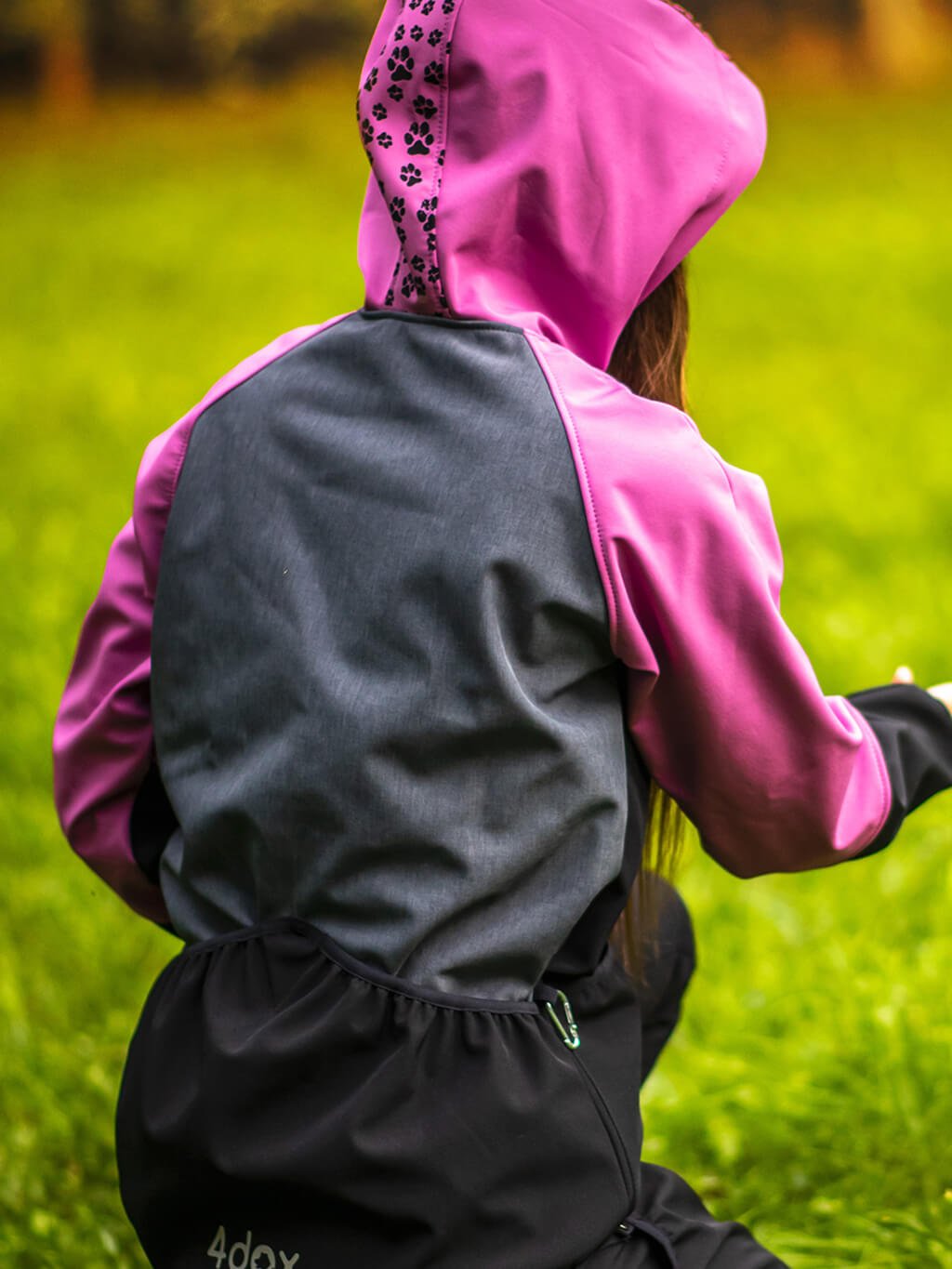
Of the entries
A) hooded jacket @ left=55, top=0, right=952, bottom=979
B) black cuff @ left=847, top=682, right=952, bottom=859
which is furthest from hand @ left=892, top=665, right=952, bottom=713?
hooded jacket @ left=55, top=0, right=952, bottom=979

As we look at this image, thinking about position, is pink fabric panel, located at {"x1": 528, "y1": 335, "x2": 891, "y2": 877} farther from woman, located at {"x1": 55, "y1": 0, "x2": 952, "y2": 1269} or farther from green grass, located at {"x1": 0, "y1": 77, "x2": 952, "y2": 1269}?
green grass, located at {"x1": 0, "y1": 77, "x2": 952, "y2": 1269}

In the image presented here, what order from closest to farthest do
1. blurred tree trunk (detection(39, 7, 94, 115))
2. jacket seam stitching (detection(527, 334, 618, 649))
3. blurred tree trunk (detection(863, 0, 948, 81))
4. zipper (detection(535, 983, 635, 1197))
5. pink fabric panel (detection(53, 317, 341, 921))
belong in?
1. jacket seam stitching (detection(527, 334, 618, 649))
2. zipper (detection(535, 983, 635, 1197))
3. pink fabric panel (detection(53, 317, 341, 921))
4. blurred tree trunk (detection(863, 0, 948, 81))
5. blurred tree trunk (detection(39, 7, 94, 115))

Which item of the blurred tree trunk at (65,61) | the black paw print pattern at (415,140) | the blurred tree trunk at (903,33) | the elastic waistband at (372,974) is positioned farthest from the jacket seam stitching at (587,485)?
the blurred tree trunk at (65,61)

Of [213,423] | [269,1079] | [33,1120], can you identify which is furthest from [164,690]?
[33,1120]

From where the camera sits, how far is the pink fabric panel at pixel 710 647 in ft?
4.43

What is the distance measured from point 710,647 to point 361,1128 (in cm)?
52

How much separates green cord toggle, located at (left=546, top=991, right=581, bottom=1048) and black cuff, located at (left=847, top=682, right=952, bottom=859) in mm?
375

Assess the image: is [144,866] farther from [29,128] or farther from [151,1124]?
[29,128]

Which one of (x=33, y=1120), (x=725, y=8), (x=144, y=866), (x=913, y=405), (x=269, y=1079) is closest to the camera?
(x=269, y=1079)

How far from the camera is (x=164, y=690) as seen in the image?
1524mm

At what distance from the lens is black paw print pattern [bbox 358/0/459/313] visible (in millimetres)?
1462

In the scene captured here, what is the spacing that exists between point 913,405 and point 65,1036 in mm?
4780

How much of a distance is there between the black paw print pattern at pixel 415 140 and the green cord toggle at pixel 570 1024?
66 cm

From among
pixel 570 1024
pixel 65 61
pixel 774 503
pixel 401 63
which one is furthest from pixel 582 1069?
pixel 65 61
